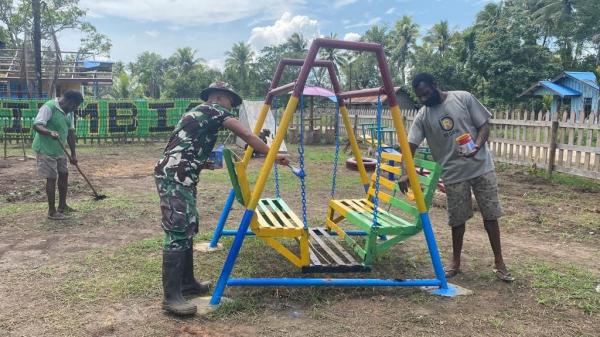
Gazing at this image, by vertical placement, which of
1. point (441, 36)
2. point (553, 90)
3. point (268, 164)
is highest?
point (441, 36)

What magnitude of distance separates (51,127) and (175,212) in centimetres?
355

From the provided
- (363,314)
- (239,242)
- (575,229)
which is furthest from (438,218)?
(239,242)

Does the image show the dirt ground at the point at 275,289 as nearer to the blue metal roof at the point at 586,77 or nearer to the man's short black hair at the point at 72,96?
the man's short black hair at the point at 72,96

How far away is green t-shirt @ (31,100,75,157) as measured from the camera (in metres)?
5.73

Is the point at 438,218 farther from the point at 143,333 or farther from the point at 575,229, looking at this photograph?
the point at 143,333

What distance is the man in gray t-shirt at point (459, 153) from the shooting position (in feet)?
12.8

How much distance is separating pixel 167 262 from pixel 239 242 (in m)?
0.53

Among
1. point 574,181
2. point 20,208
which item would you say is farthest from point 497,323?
point 574,181

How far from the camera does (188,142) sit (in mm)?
3277

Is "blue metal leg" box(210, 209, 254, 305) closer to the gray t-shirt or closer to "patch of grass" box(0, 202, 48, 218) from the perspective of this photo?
the gray t-shirt

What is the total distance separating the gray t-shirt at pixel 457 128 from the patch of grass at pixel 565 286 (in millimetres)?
1060

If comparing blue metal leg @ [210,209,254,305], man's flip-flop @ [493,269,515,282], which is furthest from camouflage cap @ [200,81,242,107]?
man's flip-flop @ [493,269,515,282]

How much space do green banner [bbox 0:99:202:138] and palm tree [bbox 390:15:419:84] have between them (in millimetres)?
39706

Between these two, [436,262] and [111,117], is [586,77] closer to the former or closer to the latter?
[111,117]
